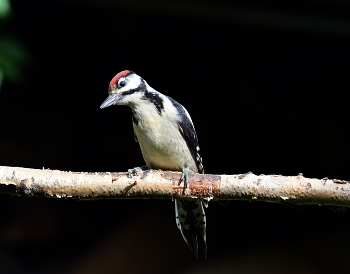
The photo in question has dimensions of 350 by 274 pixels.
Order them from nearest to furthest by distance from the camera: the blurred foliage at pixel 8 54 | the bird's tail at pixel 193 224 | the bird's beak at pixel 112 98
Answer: the blurred foliage at pixel 8 54 < the bird's beak at pixel 112 98 < the bird's tail at pixel 193 224

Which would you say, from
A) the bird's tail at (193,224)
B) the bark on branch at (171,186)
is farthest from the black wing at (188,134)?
the bark on branch at (171,186)

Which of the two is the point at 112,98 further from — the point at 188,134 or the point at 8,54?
the point at 8,54

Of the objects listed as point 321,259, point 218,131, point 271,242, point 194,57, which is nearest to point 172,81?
point 194,57

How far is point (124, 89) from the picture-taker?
2.82m

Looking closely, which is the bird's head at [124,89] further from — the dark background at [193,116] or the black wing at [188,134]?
the dark background at [193,116]

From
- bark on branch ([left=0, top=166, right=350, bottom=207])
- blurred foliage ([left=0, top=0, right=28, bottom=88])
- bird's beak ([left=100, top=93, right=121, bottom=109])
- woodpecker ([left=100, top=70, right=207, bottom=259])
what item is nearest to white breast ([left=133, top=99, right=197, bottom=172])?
woodpecker ([left=100, top=70, right=207, bottom=259])

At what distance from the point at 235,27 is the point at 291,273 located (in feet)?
A: 6.27

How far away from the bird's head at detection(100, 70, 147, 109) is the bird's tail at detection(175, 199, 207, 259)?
0.66 m

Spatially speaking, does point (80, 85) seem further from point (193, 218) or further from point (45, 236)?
point (193, 218)

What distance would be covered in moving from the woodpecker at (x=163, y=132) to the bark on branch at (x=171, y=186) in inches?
19.5

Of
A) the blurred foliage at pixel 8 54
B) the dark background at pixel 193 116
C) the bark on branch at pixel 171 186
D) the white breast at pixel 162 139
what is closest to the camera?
the blurred foliage at pixel 8 54

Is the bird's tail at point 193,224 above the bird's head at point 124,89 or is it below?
below

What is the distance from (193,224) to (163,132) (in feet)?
1.81

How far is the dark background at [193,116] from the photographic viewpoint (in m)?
4.02
